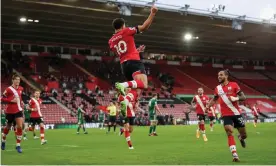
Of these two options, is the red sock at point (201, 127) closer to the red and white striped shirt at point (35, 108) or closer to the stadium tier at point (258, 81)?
the red and white striped shirt at point (35, 108)

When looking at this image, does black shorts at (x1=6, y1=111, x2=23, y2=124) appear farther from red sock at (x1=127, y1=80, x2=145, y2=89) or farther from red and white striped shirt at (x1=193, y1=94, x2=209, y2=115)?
red and white striped shirt at (x1=193, y1=94, x2=209, y2=115)

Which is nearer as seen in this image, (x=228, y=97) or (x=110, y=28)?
(x=228, y=97)

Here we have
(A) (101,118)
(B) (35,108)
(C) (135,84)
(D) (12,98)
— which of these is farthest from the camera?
(A) (101,118)

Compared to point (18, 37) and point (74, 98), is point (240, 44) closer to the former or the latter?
point (74, 98)

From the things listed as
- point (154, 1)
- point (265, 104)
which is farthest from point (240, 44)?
point (154, 1)

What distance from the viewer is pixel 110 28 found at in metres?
46.0

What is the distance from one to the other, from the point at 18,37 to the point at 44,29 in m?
5.50

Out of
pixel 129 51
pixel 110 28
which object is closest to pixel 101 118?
pixel 110 28

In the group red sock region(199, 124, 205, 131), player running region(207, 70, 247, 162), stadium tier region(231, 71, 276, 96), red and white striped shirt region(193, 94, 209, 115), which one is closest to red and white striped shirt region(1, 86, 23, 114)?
player running region(207, 70, 247, 162)

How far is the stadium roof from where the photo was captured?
37500mm

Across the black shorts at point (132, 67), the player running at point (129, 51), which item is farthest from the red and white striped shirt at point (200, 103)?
the black shorts at point (132, 67)

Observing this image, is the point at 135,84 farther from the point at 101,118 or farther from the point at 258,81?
the point at 258,81

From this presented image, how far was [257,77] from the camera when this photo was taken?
68562mm

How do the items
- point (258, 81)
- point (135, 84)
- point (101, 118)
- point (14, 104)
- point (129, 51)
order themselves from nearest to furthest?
point (135, 84) → point (129, 51) → point (14, 104) → point (101, 118) → point (258, 81)
